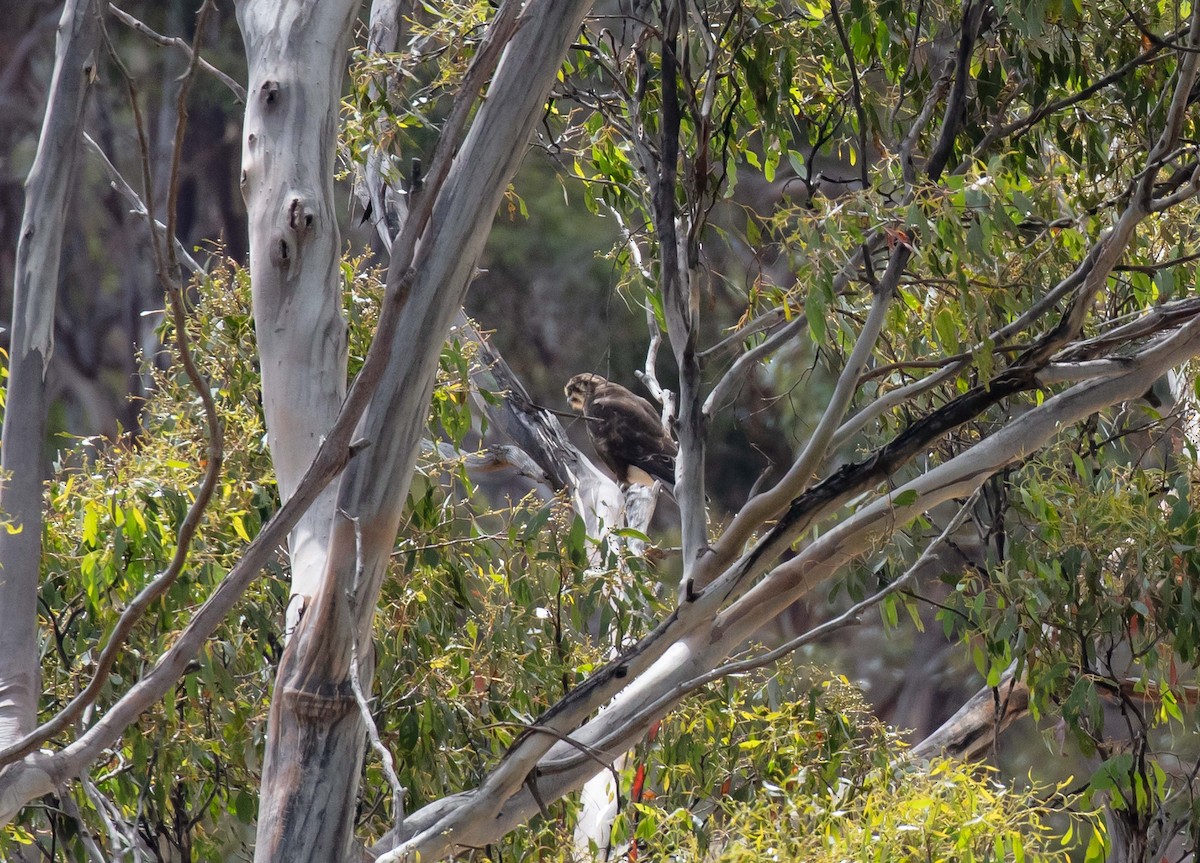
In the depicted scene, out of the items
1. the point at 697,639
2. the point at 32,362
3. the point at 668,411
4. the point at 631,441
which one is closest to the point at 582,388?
the point at 631,441

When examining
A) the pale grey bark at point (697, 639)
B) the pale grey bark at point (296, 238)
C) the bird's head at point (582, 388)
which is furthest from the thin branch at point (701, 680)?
the bird's head at point (582, 388)

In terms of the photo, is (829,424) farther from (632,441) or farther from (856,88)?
(632,441)

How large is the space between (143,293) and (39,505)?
25.3ft

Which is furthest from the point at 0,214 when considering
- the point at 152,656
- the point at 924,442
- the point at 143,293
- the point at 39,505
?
the point at 924,442

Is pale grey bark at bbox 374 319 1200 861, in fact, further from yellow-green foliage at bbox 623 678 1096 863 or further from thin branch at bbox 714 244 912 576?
yellow-green foliage at bbox 623 678 1096 863

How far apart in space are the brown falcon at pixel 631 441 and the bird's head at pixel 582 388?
20 centimetres

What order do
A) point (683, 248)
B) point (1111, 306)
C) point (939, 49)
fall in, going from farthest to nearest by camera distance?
point (1111, 306), point (939, 49), point (683, 248)

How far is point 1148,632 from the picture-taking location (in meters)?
2.91

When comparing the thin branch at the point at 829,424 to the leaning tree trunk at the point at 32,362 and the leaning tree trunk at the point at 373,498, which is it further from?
the leaning tree trunk at the point at 32,362

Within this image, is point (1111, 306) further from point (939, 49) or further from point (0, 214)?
point (0, 214)

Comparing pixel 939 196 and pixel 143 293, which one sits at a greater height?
pixel 143 293

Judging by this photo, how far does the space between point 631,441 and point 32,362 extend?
3088 millimetres

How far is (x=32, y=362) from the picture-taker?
2043mm

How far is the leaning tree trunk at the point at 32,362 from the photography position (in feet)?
6.49
